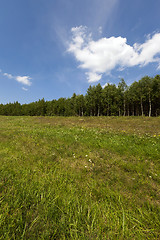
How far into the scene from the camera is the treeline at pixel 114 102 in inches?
A: 1665

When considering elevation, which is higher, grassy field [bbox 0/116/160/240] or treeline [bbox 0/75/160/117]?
treeline [bbox 0/75/160/117]

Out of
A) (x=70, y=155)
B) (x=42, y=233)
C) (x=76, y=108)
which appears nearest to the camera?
(x=42, y=233)

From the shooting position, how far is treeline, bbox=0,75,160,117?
139 feet

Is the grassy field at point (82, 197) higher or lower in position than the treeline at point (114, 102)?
lower

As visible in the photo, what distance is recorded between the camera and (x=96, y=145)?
26.2ft

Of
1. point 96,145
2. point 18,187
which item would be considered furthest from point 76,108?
point 18,187

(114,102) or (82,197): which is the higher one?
(114,102)

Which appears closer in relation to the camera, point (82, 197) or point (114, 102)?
point (82, 197)

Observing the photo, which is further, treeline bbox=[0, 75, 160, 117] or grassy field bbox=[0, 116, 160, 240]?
treeline bbox=[0, 75, 160, 117]

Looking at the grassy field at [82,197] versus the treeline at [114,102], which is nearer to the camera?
the grassy field at [82,197]

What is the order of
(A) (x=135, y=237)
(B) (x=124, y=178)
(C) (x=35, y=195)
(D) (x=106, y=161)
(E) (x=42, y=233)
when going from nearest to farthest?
(E) (x=42, y=233) < (A) (x=135, y=237) < (C) (x=35, y=195) < (B) (x=124, y=178) < (D) (x=106, y=161)

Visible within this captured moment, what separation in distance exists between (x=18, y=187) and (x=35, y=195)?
2.20 ft

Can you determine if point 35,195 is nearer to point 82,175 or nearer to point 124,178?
point 82,175

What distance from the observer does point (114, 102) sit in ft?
180
